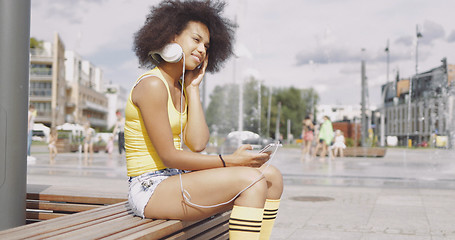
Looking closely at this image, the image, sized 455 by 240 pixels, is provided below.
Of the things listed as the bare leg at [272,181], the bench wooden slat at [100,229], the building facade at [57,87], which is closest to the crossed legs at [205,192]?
the bench wooden slat at [100,229]

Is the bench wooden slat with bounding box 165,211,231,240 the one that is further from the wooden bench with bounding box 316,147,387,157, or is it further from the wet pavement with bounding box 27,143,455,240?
the wooden bench with bounding box 316,147,387,157

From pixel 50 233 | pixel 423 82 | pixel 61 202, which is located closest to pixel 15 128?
pixel 61 202

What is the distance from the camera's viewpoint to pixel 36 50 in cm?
6931

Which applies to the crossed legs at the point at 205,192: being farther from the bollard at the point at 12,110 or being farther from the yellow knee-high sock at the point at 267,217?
the bollard at the point at 12,110

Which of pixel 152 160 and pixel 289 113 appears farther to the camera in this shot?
pixel 289 113

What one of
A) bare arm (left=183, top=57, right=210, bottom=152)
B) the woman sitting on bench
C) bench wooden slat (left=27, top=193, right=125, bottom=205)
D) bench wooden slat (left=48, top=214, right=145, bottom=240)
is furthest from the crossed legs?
bench wooden slat (left=27, top=193, right=125, bottom=205)

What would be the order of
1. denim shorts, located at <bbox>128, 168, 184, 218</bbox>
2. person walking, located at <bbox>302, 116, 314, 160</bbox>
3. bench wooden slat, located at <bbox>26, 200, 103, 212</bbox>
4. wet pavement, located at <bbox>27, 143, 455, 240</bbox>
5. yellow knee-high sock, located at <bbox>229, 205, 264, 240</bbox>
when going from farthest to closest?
person walking, located at <bbox>302, 116, 314, 160</bbox> → wet pavement, located at <bbox>27, 143, 455, 240</bbox> → bench wooden slat, located at <bbox>26, 200, 103, 212</bbox> → denim shorts, located at <bbox>128, 168, 184, 218</bbox> → yellow knee-high sock, located at <bbox>229, 205, 264, 240</bbox>

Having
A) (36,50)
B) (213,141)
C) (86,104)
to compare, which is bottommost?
Answer: (213,141)

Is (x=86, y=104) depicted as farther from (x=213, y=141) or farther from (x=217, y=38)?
(x=217, y=38)

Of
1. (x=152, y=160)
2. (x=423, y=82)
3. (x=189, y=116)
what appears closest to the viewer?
(x=152, y=160)

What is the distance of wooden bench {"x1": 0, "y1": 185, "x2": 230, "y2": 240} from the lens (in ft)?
6.79

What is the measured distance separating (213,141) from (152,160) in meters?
29.7

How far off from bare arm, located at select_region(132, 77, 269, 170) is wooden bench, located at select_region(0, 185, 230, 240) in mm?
314

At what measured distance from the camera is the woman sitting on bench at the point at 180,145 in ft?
7.90
